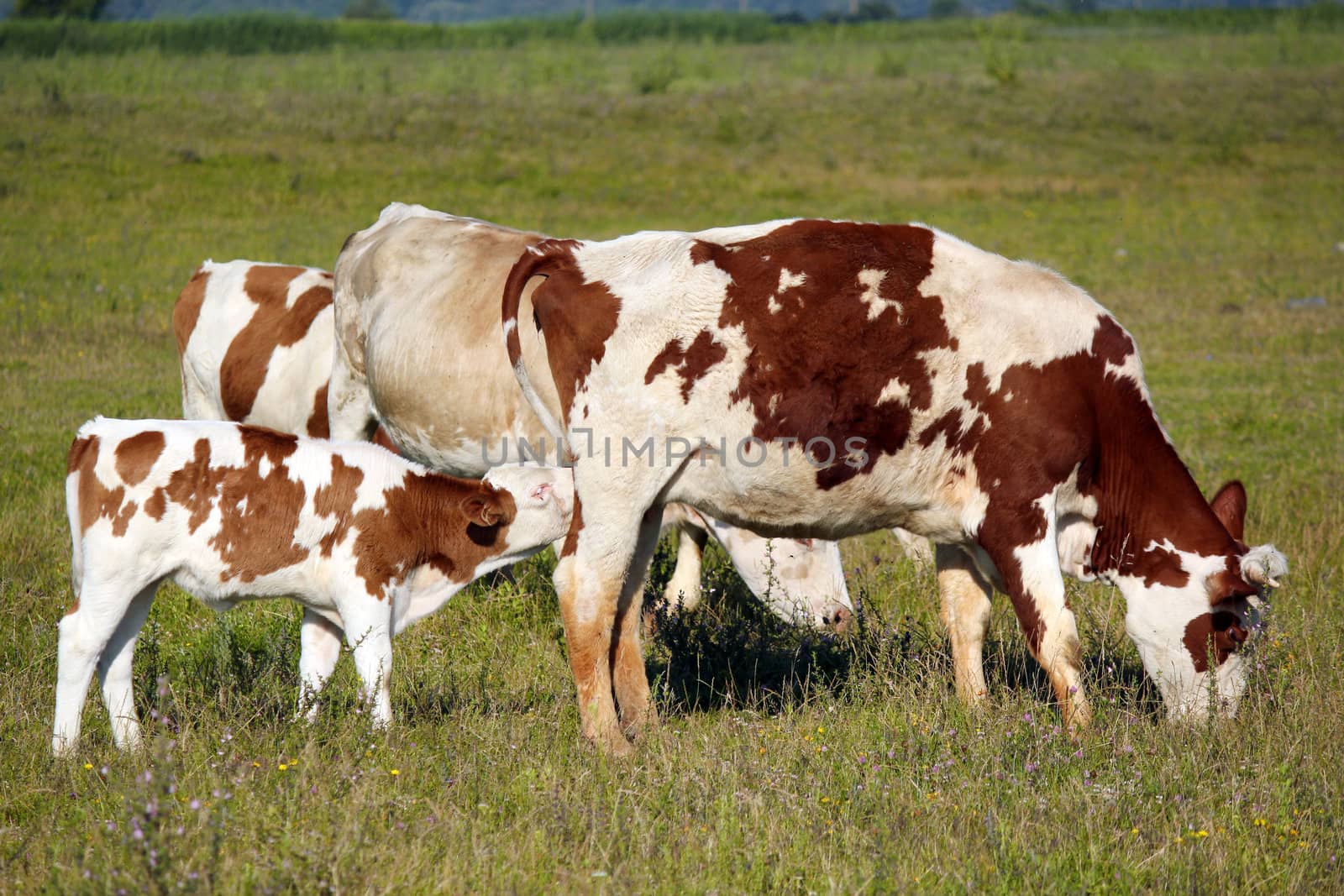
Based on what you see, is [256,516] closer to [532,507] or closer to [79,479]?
[79,479]

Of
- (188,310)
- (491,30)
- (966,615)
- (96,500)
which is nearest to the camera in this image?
(96,500)

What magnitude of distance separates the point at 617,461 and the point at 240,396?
16.7ft

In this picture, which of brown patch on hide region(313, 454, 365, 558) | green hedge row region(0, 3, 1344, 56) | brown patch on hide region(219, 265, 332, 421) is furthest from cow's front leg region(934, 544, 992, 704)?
green hedge row region(0, 3, 1344, 56)

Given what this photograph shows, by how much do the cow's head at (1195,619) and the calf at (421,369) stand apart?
1.97 metres

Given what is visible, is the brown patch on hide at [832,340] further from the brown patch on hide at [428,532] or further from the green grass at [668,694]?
the brown patch on hide at [428,532]

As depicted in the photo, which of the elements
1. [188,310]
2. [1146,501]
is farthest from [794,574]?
[188,310]

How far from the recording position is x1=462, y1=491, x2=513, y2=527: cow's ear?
607 cm

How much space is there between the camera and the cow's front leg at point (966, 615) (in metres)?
6.40

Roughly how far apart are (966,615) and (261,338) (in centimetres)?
580

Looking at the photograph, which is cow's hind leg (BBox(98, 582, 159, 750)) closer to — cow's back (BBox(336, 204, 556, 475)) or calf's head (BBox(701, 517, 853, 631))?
cow's back (BBox(336, 204, 556, 475))

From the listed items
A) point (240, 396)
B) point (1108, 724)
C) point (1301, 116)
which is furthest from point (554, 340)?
point (1301, 116)

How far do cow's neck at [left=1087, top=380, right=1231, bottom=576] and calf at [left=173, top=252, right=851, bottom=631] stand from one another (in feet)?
6.22

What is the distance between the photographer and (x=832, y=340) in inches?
215

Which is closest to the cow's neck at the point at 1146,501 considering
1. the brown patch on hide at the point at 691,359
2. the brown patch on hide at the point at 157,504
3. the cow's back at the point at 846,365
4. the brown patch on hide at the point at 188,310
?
the cow's back at the point at 846,365
